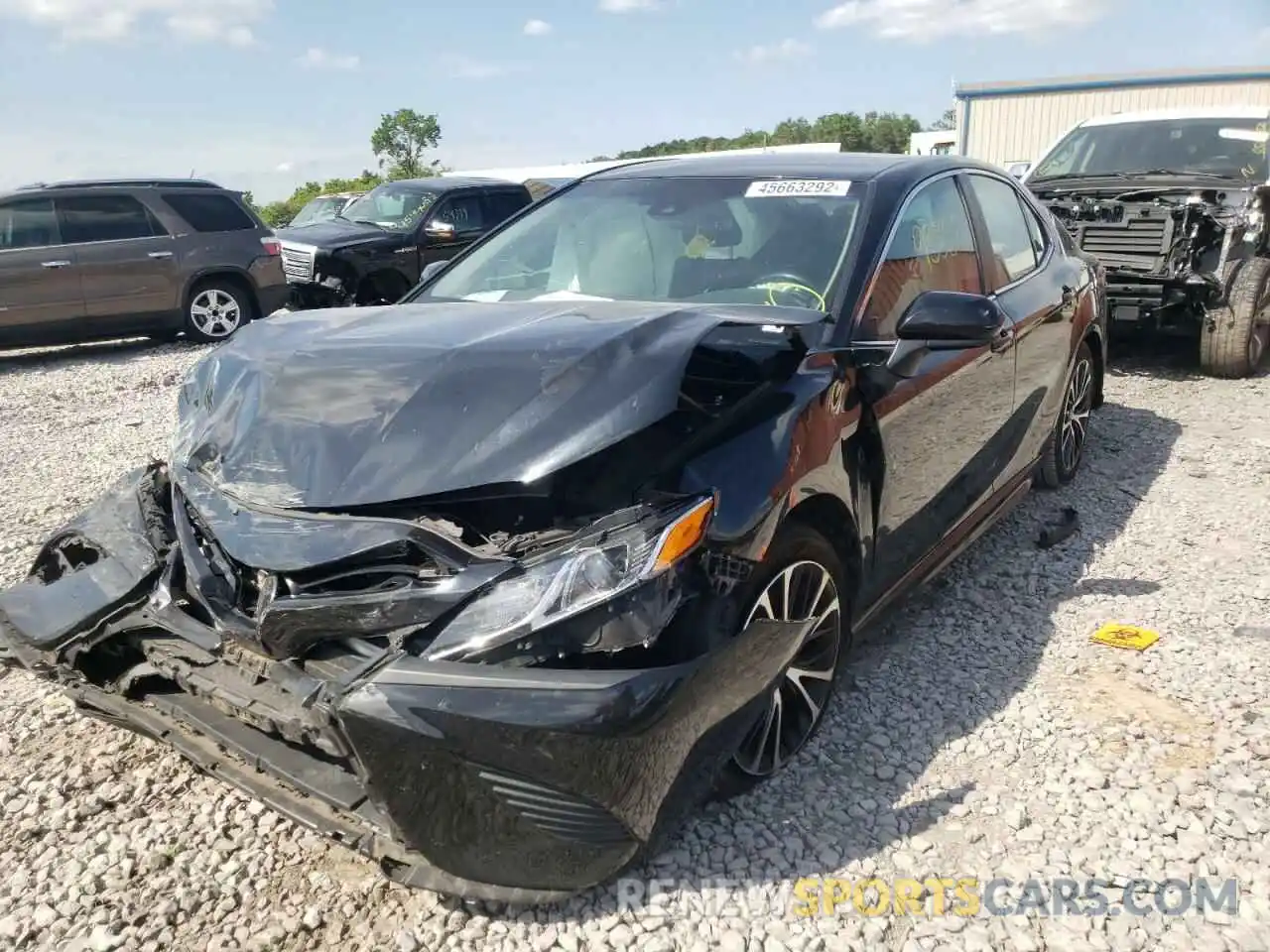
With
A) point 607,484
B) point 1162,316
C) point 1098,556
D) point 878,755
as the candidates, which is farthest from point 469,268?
point 1162,316

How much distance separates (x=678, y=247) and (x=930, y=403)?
40.1 inches

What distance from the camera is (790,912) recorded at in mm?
2303

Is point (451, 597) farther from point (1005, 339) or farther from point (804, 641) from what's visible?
point (1005, 339)

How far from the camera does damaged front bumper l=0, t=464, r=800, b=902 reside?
1891 mm

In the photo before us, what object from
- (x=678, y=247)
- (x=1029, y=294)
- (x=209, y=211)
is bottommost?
(x=1029, y=294)

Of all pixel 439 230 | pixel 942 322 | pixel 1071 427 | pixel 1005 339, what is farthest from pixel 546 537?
pixel 439 230

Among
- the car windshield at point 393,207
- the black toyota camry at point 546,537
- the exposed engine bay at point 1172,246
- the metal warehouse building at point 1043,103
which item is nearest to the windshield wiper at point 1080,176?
the exposed engine bay at point 1172,246

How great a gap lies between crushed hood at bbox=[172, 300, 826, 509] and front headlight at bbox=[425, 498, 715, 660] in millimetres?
225

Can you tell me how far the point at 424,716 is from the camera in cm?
185

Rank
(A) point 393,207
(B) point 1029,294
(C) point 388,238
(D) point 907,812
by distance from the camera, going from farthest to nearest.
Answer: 1. (A) point 393,207
2. (C) point 388,238
3. (B) point 1029,294
4. (D) point 907,812

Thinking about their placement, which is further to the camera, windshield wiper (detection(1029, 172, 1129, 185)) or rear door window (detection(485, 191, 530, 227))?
rear door window (detection(485, 191, 530, 227))

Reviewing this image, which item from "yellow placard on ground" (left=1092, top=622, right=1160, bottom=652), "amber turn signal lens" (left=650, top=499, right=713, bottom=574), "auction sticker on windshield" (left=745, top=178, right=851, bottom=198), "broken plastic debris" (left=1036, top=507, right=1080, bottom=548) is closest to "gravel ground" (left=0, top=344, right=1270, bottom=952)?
"yellow placard on ground" (left=1092, top=622, right=1160, bottom=652)

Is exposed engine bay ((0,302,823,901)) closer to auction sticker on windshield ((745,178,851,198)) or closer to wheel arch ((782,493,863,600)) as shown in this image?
wheel arch ((782,493,863,600))

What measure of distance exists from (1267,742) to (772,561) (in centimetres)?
171
